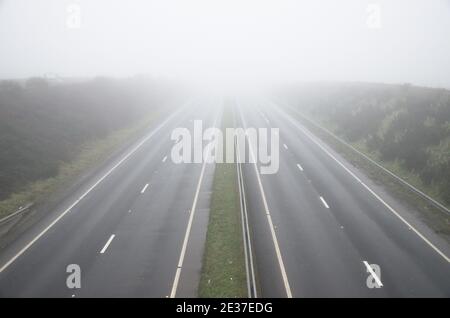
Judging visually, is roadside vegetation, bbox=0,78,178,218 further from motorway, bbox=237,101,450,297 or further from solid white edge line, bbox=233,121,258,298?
motorway, bbox=237,101,450,297

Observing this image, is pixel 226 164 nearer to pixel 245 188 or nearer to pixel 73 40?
pixel 245 188

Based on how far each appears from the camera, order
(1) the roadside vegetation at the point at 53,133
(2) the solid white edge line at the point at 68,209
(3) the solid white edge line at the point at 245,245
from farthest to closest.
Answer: (1) the roadside vegetation at the point at 53,133
(2) the solid white edge line at the point at 68,209
(3) the solid white edge line at the point at 245,245

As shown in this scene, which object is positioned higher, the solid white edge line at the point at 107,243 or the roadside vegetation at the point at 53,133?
the roadside vegetation at the point at 53,133

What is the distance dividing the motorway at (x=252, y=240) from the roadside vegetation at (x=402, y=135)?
1.76 metres

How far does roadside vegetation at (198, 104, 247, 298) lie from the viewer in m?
12.7

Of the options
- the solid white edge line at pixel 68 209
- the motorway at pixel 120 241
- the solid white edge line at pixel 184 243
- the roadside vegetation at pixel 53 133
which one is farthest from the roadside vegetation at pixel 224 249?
the roadside vegetation at pixel 53 133

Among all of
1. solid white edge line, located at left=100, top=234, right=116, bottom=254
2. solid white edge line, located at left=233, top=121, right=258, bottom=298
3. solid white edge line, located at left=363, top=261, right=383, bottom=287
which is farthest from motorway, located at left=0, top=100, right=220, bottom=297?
solid white edge line, located at left=363, top=261, right=383, bottom=287

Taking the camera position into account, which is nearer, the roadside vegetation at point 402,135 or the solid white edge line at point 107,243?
the solid white edge line at point 107,243

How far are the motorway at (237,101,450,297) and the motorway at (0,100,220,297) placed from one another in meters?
3.32

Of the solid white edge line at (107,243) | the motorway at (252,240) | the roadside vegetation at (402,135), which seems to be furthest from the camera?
the roadside vegetation at (402,135)

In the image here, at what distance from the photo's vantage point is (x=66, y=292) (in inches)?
499

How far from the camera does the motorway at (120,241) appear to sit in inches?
513

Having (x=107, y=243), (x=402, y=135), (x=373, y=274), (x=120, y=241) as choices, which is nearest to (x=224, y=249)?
(x=120, y=241)

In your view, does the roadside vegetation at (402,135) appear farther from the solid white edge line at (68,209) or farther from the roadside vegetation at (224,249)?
the solid white edge line at (68,209)
